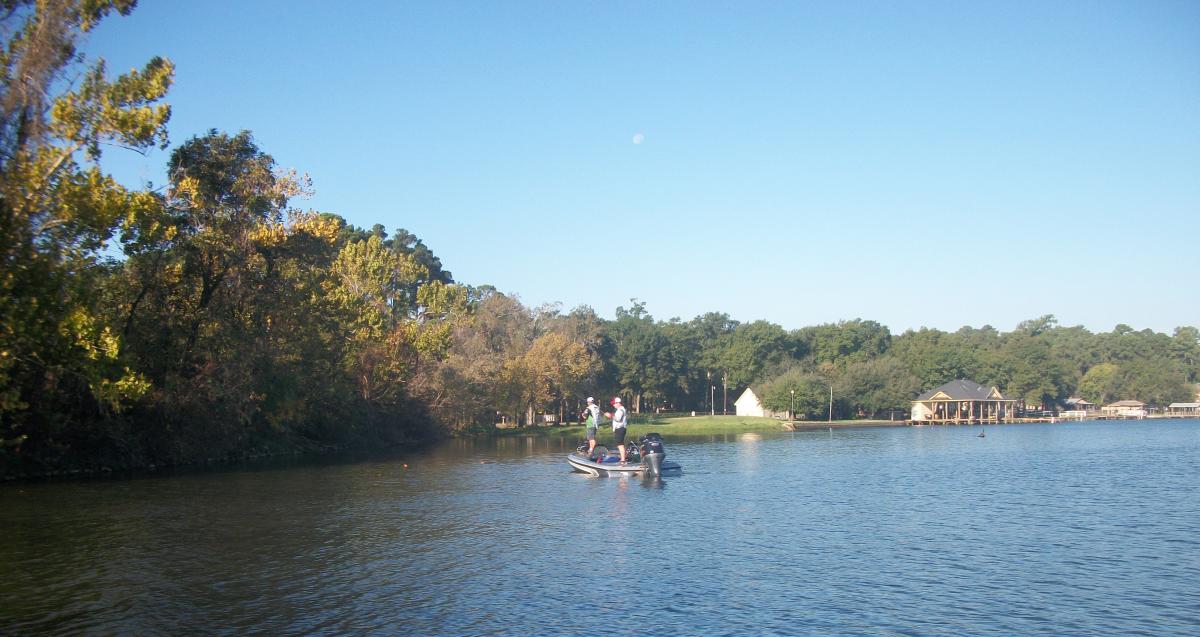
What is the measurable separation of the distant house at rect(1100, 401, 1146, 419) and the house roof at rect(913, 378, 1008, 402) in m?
28.2

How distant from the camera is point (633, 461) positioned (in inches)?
1328

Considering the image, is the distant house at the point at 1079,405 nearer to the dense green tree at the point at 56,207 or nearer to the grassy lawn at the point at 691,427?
the grassy lawn at the point at 691,427

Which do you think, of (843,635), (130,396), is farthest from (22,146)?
(843,635)

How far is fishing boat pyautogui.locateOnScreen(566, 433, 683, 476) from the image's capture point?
30.7m

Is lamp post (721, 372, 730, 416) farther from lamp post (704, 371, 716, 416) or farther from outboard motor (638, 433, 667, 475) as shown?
outboard motor (638, 433, 667, 475)

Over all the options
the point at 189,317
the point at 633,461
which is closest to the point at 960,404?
the point at 633,461

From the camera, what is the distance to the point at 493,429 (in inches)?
3073

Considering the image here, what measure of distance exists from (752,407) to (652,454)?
75.5m

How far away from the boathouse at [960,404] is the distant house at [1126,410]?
23.6 metres

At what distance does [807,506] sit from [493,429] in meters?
56.2

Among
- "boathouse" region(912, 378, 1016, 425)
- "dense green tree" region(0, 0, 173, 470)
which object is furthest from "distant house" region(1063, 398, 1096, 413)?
"dense green tree" region(0, 0, 173, 470)

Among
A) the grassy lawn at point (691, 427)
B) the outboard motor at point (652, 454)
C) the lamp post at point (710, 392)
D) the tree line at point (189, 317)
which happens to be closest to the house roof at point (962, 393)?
the grassy lawn at point (691, 427)

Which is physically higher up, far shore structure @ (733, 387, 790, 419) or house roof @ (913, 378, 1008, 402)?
house roof @ (913, 378, 1008, 402)

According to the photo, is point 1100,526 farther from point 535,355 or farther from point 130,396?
point 535,355
